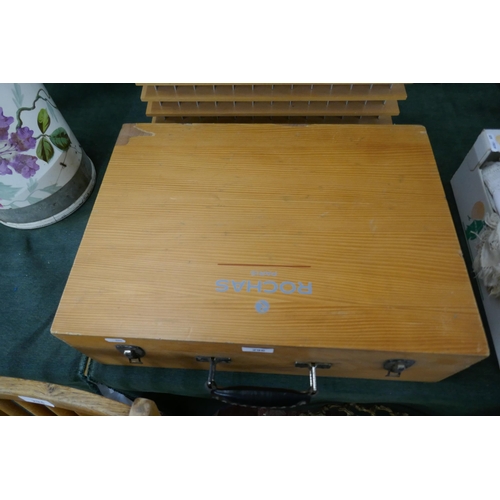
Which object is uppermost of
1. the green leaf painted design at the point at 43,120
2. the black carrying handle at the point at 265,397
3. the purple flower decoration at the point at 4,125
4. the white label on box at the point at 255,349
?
the green leaf painted design at the point at 43,120

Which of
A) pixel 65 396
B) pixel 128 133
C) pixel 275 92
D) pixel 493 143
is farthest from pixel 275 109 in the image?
pixel 65 396

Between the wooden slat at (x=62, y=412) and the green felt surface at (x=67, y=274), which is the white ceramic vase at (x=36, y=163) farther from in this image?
the wooden slat at (x=62, y=412)

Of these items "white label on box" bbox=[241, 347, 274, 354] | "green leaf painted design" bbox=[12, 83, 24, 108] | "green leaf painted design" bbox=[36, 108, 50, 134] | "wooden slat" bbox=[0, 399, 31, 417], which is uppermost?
"green leaf painted design" bbox=[36, 108, 50, 134]

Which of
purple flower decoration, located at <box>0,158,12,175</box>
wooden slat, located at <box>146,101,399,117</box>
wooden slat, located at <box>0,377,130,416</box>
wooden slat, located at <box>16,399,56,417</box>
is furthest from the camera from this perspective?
wooden slat, located at <box>146,101,399,117</box>

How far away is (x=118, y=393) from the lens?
2.54ft

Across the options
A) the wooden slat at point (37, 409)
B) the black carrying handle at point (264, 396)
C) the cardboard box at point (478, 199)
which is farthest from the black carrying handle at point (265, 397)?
the cardboard box at point (478, 199)

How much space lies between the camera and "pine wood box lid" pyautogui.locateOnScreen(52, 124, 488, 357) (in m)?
0.56

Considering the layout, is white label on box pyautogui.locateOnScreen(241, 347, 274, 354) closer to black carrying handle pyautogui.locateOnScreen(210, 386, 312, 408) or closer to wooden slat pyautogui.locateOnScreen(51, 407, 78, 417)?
black carrying handle pyautogui.locateOnScreen(210, 386, 312, 408)

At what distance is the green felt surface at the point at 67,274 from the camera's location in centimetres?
68

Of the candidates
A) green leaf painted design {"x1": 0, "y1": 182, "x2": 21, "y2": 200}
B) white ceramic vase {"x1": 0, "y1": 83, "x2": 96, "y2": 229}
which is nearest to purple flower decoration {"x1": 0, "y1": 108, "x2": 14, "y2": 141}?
white ceramic vase {"x1": 0, "y1": 83, "x2": 96, "y2": 229}

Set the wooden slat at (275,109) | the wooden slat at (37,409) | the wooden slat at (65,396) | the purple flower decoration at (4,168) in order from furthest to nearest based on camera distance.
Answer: the wooden slat at (275,109)
the purple flower decoration at (4,168)
the wooden slat at (37,409)
the wooden slat at (65,396)

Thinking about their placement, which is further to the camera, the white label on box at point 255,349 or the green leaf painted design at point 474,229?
the green leaf painted design at point 474,229

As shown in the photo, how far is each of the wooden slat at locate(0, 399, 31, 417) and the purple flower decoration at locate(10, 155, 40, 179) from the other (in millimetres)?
414

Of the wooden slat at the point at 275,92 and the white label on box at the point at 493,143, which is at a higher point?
the wooden slat at the point at 275,92
